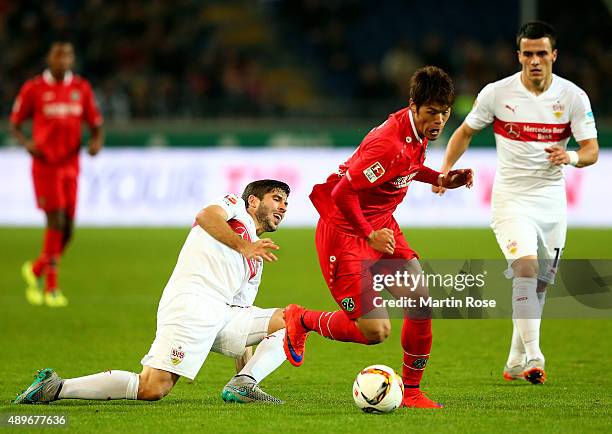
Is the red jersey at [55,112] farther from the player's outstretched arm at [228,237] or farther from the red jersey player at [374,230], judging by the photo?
the player's outstretched arm at [228,237]

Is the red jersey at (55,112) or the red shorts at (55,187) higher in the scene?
the red jersey at (55,112)

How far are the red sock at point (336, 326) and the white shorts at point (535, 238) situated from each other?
155cm

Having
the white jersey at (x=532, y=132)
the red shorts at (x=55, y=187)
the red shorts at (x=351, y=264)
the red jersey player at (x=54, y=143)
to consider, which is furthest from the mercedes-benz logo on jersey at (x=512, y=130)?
the red shorts at (x=55, y=187)

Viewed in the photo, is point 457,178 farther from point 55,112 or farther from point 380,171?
point 55,112

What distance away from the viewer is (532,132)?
768 cm

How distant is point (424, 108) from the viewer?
6.32 metres

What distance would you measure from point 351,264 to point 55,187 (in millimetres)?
6325

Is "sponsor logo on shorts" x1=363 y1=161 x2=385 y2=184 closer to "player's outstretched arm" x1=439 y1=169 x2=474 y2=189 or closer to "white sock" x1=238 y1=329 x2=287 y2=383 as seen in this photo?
"player's outstretched arm" x1=439 y1=169 x2=474 y2=189

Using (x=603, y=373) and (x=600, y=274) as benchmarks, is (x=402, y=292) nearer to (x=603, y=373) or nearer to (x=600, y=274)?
(x=603, y=373)

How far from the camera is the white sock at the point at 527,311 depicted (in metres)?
7.47

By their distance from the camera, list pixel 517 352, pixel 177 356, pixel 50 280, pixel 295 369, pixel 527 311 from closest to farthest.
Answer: pixel 177 356 < pixel 527 311 < pixel 517 352 < pixel 295 369 < pixel 50 280

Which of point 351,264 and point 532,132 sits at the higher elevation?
point 532,132

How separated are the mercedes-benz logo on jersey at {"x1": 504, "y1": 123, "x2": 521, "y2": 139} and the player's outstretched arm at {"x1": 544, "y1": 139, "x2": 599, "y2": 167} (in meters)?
0.37

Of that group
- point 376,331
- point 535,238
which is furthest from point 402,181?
point 535,238
